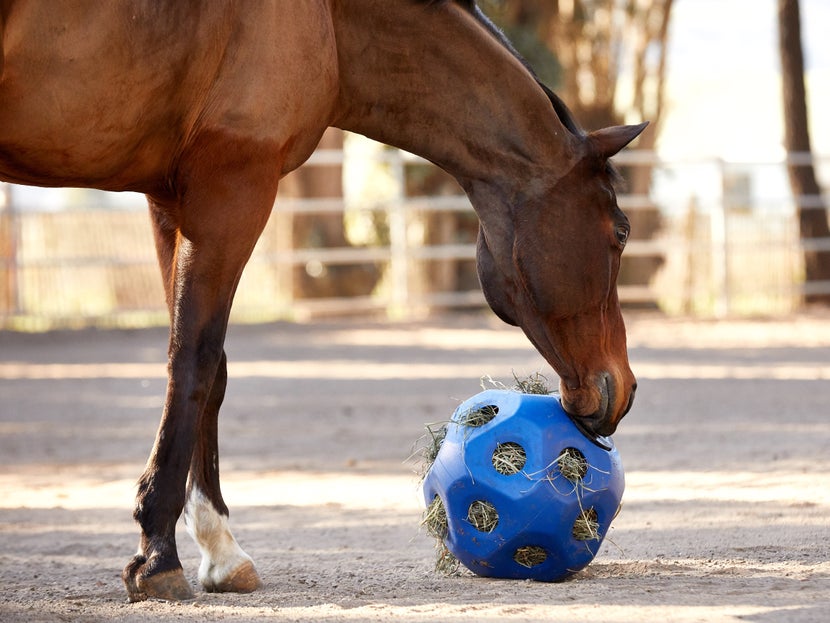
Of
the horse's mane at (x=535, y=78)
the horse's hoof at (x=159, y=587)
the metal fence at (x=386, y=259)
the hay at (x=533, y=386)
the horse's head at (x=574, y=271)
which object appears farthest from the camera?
the metal fence at (x=386, y=259)

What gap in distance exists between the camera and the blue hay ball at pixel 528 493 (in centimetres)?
352

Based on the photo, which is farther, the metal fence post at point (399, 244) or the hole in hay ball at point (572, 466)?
the metal fence post at point (399, 244)

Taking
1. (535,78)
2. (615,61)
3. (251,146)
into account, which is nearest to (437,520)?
(251,146)

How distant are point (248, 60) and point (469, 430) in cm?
130

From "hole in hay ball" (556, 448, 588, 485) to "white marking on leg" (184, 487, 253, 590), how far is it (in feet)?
3.26

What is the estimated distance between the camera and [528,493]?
11.5 feet

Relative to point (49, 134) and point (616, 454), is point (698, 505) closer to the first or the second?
point (616, 454)

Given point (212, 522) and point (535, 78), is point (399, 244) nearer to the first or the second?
point (535, 78)

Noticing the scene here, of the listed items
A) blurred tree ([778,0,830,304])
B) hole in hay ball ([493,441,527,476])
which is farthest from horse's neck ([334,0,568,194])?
blurred tree ([778,0,830,304])

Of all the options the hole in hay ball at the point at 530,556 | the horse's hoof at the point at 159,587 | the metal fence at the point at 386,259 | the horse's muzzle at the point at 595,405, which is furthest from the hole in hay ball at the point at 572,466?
the metal fence at the point at 386,259

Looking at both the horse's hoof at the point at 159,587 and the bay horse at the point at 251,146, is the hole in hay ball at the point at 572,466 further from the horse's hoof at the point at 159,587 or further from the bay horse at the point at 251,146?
the horse's hoof at the point at 159,587

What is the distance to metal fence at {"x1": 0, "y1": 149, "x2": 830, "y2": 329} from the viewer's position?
14516 mm

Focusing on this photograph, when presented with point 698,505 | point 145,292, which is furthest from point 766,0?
point 698,505

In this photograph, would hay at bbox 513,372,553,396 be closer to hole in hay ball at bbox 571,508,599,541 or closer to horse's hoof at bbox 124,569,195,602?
hole in hay ball at bbox 571,508,599,541
